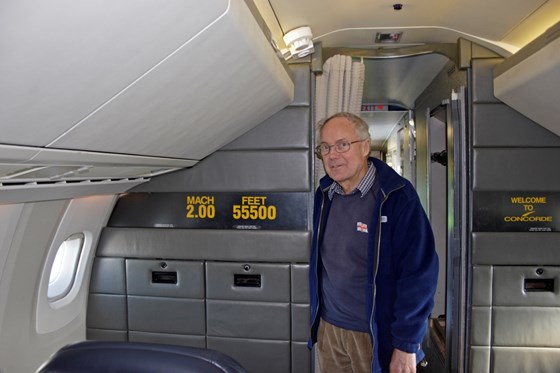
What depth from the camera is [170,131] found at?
2.46 meters

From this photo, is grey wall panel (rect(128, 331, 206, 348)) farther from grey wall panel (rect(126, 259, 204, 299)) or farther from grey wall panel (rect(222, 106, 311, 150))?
grey wall panel (rect(222, 106, 311, 150))

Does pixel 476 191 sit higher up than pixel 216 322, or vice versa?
pixel 476 191

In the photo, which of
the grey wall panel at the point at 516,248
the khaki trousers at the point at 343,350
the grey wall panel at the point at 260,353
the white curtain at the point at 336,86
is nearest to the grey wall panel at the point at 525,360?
the grey wall panel at the point at 516,248

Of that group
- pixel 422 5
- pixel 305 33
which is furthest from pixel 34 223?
pixel 422 5

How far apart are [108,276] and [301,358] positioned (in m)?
1.85

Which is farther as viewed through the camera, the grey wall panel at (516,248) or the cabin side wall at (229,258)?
the cabin side wall at (229,258)

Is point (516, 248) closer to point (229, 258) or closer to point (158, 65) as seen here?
point (229, 258)

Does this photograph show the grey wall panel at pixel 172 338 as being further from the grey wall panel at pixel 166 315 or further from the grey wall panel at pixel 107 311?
the grey wall panel at pixel 107 311

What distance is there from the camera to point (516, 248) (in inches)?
131

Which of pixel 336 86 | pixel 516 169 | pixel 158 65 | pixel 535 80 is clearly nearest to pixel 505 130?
pixel 516 169

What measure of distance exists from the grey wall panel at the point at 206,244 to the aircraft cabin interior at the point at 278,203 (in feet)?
0.04

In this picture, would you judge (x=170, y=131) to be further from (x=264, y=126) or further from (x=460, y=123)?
(x=460, y=123)

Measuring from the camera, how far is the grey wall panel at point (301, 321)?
11.6 feet

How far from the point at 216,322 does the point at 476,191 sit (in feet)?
7.92
